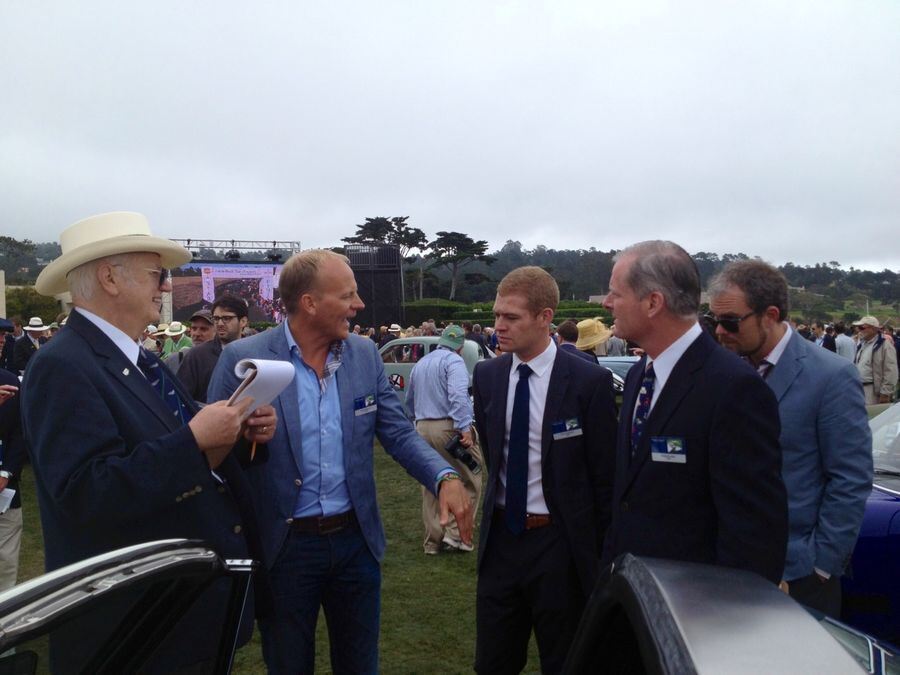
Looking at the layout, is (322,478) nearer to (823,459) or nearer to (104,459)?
(104,459)

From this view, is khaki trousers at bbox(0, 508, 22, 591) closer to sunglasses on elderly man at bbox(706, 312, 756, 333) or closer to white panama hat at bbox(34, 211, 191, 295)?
white panama hat at bbox(34, 211, 191, 295)

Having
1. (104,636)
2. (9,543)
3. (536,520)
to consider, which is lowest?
(9,543)

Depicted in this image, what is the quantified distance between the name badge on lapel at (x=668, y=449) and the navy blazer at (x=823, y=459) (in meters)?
0.84

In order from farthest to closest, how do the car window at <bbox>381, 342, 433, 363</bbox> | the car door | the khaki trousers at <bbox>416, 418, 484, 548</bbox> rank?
the car window at <bbox>381, 342, 433, 363</bbox>, the khaki trousers at <bbox>416, 418, 484, 548</bbox>, the car door

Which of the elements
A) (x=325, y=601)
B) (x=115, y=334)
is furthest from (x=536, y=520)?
(x=115, y=334)

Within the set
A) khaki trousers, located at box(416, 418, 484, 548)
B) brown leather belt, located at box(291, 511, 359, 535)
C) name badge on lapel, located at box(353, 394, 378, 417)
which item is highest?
name badge on lapel, located at box(353, 394, 378, 417)

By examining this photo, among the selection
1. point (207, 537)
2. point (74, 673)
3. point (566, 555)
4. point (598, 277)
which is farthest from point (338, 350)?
point (598, 277)

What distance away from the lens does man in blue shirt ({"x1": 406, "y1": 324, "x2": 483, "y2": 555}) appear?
7211 millimetres

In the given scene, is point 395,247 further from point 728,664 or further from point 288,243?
point 728,664

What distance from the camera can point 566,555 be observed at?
3189 millimetres

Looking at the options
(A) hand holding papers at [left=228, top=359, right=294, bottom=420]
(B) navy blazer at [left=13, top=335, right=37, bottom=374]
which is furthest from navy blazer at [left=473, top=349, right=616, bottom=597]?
(B) navy blazer at [left=13, top=335, right=37, bottom=374]

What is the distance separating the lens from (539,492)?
3281 mm

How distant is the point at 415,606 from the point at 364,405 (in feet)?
10.5

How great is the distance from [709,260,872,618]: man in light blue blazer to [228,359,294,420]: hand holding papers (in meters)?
1.92
